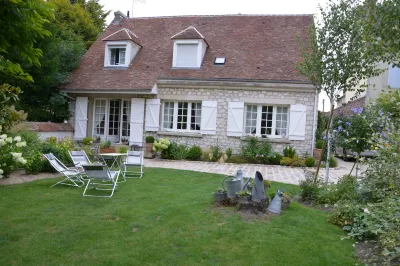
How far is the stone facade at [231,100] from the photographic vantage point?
12305 millimetres

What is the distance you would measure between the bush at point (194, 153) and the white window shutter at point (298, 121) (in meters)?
3.47

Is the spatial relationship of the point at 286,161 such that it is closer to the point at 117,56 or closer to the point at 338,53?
the point at 338,53

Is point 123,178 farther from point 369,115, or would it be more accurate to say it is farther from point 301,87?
point 301,87

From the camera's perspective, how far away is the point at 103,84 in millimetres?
13695

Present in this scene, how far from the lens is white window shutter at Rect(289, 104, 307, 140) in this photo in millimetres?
12242

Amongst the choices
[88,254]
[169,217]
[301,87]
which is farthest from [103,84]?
[88,254]

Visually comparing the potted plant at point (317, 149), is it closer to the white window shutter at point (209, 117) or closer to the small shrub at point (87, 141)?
the white window shutter at point (209, 117)

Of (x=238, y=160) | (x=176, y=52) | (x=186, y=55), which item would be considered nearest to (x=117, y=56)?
(x=176, y=52)

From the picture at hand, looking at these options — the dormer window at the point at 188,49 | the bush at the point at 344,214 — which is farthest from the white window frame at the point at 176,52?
the bush at the point at 344,214

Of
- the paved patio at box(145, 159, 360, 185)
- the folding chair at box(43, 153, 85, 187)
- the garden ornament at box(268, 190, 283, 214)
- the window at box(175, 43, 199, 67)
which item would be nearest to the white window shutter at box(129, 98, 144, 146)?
the window at box(175, 43, 199, 67)

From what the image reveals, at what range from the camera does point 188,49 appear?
1390 centimetres

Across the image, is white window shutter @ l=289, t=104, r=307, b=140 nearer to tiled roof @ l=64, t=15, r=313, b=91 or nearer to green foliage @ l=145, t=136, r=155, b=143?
tiled roof @ l=64, t=15, r=313, b=91

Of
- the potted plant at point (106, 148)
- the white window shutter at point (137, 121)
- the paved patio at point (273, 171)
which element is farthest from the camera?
the white window shutter at point (137, 121)

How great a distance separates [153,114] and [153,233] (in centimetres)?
945
